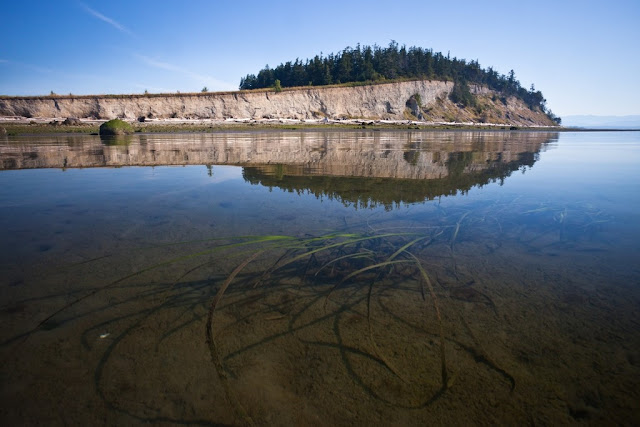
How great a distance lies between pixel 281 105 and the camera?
6362 cm

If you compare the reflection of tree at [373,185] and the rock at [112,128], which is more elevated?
the rock at [112,128]

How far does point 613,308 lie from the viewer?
2.21m

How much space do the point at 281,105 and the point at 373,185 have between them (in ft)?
204

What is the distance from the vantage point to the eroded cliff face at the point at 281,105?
48344 millimetres

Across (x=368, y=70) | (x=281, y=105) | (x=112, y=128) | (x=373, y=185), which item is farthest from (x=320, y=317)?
(x=368, y=70)

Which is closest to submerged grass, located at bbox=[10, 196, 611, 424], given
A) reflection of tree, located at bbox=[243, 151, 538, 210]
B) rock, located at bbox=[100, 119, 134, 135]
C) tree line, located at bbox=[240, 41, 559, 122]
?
reflection of tree, located at bbox=[243, 151, 538, 210]

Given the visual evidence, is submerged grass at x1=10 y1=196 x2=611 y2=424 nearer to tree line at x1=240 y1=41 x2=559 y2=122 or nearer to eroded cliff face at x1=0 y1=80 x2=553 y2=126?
eroded cliff face at x1=0 y1=80 x2=553 y2=126

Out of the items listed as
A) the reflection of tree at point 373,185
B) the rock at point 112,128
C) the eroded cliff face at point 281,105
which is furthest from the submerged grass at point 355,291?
the eroded cliff face at point 281,105

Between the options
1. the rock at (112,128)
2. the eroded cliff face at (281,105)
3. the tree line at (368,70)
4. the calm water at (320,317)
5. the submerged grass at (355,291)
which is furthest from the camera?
the tree line at (368,70)

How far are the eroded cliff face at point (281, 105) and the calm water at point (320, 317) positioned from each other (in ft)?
187

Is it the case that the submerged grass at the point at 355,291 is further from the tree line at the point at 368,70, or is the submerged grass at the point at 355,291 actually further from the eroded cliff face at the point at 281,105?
the tree line at the point at 368,70

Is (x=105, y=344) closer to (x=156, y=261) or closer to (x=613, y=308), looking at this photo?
(x=156, y=261)

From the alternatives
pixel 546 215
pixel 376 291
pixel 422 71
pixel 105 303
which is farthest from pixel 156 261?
pixel 422 71

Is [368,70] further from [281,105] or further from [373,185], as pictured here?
[373,185]
